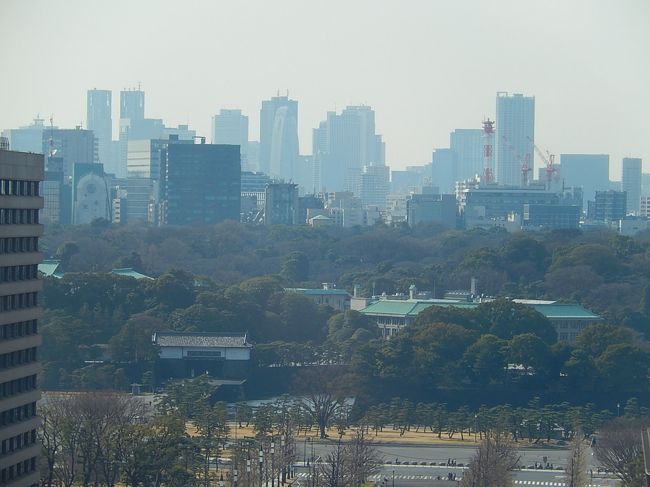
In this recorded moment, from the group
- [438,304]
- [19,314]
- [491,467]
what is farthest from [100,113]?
[19,314]

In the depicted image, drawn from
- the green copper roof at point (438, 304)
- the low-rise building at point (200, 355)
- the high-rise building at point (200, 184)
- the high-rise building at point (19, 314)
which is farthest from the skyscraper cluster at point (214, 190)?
the high-rise building at point (19, 314)

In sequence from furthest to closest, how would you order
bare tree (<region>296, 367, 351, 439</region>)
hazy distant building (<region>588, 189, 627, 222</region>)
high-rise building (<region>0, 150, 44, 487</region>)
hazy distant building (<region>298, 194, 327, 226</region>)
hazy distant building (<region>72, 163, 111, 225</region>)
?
hazy distant building (<region>588, 189, 627, 222</region>) < hazy distant building (<region>298, 194, 327, 226</region>) < hazy distant building (<region>72, 163, 111, 225</region>) < bare tree (<region>296, 367, 351, 439</region>) < high-rise building (<region>0, 150, 44, 487</region>)

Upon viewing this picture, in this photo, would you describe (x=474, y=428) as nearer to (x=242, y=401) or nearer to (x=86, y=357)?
(x=242, y=401)

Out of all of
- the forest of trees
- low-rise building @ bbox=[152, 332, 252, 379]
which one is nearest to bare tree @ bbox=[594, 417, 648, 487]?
the forest of trees

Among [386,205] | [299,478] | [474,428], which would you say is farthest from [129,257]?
[386,205]

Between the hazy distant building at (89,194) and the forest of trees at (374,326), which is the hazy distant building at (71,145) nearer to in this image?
the hazy distant building at (89,194)

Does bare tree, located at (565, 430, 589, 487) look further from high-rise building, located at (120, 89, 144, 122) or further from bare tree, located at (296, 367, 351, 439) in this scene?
high-rise building, located at (120, 89, 144, 122)
